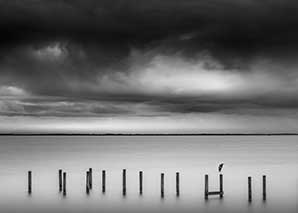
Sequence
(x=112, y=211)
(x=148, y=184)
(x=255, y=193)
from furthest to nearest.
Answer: (x=148, y=184) → (x=255, y=193) → (x=112, y=211)

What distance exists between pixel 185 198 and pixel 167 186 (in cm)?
605

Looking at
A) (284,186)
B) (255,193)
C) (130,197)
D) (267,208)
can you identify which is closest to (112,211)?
(130,197)

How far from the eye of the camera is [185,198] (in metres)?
24.8

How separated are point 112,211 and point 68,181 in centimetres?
1232

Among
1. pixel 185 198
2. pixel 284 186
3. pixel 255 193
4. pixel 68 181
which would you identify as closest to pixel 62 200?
pixel 185 198

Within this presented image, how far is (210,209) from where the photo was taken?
854 inches

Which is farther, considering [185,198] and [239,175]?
[239,175]

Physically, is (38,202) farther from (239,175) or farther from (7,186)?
(239,175)

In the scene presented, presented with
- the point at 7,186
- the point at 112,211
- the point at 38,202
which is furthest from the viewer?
the point at 7,186

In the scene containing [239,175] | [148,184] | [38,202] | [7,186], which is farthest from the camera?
[239,175]

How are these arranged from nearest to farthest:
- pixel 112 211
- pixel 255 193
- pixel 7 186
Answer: pixel 112 211 < pixel 255 193 < pixel 7 186

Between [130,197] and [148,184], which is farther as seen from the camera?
[148,184]

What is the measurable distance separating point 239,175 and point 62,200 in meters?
20.6

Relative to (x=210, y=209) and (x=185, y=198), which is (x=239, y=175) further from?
(x=210, y=209)
